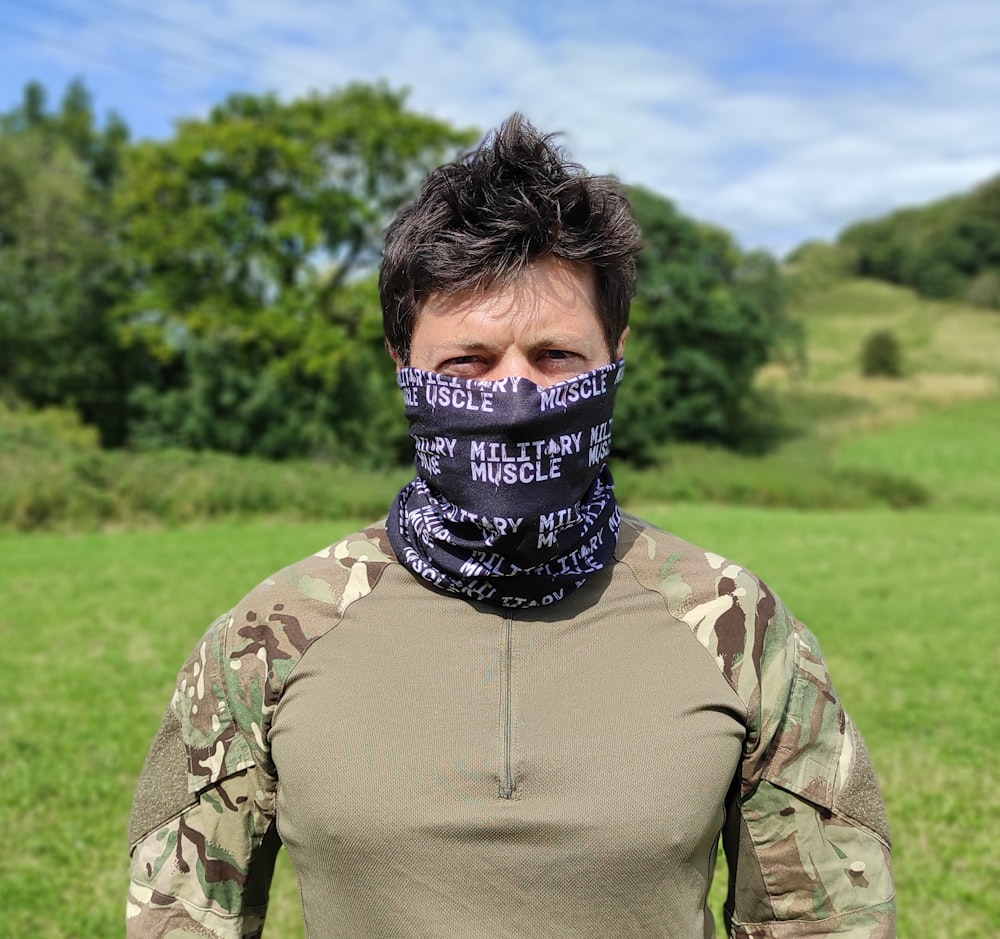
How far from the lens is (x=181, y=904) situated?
59.8 inches

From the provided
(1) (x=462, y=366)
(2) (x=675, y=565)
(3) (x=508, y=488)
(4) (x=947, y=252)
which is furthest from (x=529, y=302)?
(4) (x=947, y=252)

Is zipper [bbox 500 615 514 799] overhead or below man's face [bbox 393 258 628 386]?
below

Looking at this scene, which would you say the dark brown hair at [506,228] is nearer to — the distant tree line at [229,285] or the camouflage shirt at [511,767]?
the camouflage shirt at [511,767]

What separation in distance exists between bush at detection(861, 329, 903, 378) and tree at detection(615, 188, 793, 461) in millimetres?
17153

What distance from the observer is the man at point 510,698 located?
4.44 feet

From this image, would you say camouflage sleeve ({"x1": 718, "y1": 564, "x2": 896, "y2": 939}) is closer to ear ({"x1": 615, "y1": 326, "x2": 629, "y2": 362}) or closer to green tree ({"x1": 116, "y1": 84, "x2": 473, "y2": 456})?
ear ({"x1": 615, "y1": 326, "x2": 629, "y2": 362})

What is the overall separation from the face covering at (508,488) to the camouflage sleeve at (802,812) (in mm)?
298

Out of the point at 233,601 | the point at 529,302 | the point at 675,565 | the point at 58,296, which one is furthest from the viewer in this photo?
the point at 58,296

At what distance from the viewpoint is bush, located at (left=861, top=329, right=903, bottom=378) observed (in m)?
44.9

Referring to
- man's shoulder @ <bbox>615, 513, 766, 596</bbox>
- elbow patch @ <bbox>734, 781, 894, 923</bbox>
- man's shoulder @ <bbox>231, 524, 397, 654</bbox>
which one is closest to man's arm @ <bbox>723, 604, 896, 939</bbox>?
elbow patch @ <bbox>734, 781, 894, 923</bbox>

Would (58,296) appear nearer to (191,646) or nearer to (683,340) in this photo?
(683,340)

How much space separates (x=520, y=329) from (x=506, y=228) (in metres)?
0.16

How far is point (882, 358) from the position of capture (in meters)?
44.9

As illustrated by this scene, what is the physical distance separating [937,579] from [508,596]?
11386 mm
